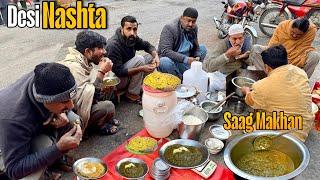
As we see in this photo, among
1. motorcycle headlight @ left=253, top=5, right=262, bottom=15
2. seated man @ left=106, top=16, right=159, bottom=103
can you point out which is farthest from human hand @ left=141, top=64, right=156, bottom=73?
motorcycle headlight @ left=253, top=5, right=262, bottom=15

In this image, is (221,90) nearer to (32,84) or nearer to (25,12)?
(32,84)

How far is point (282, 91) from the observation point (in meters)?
3.39

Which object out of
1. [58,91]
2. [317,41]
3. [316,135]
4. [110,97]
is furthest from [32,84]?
[317,41]

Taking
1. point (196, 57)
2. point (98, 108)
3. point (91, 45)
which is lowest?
point (98, 108)

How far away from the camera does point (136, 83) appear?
479 cm

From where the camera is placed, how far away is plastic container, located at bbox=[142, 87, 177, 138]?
3229 mm

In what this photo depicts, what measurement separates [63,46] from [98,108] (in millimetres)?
4212

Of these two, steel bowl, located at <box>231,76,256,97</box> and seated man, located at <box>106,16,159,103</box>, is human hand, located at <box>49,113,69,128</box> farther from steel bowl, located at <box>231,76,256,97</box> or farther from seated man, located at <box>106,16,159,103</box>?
steel bowl, located at <box>231,76,256,97</box>

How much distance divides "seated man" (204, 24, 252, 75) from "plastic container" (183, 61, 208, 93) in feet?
1.53

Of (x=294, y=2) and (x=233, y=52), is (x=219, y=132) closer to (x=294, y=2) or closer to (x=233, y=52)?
(x=233, y=52)

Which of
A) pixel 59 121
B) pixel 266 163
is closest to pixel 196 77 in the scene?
pixel 266 163

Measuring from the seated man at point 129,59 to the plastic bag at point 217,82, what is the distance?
853mm

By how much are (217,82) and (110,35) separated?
4.58 m

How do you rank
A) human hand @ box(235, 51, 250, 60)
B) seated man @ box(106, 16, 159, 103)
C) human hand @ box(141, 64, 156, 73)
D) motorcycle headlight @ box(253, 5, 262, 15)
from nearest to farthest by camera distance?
1. seated man @ box(106, 16, 159, 103)
2. human hand @ box(141, 64, 156, 73)
3. human hand @ box(235, 51, 250, 60)
4. motorcycle headlight @ box(253, 5, 262, 15)
